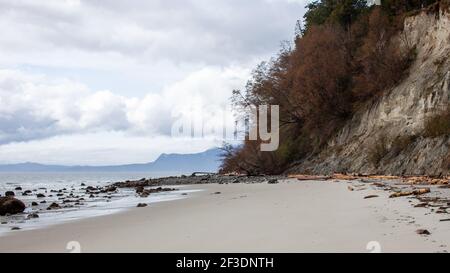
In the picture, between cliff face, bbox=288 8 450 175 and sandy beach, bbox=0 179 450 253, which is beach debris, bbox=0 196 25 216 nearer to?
sandy beach, bbox=0 179 450 253

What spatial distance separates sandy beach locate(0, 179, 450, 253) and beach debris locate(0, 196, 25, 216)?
19.6 feet

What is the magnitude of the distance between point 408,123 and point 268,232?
24.7 meters

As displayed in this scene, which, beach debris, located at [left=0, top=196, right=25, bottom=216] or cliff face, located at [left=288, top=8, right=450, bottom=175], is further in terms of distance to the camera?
cliff face, located at [left=288, top=8, right=450, bottom=175]

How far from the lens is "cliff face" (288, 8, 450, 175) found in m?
26.3

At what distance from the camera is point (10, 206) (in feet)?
55.4

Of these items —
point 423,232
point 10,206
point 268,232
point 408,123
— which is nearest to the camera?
point 423,232

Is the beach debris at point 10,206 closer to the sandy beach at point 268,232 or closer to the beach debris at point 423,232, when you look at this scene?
the sandy beach at point 268,232

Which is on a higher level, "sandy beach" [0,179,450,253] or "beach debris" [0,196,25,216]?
"sandy beach" [0,179,450,253]

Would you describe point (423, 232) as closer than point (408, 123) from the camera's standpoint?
Yes

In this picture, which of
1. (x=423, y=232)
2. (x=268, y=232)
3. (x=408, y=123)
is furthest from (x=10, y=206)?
(x=408, y=123)

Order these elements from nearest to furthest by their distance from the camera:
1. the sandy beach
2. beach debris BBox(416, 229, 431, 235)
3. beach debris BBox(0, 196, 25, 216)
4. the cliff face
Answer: the sandy beach < beach debris BBox(416, 229, 431, 235) < beach debris BBox(0, 196, 25, 216) < the cliff face

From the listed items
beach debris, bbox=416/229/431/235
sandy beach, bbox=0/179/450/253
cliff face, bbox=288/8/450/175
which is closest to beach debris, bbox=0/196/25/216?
sandy beach, bbox=0/179/450/253

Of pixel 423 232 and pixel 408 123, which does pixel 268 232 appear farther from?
pixel 408 123
